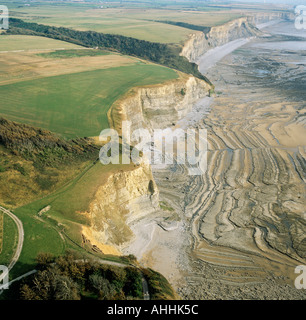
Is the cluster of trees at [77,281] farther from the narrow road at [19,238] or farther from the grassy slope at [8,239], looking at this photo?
the grassy slope at [8,239]

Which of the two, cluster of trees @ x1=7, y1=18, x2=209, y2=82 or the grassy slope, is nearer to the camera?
the grassy slope

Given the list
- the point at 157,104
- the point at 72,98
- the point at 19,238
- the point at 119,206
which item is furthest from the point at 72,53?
the point at 19,238

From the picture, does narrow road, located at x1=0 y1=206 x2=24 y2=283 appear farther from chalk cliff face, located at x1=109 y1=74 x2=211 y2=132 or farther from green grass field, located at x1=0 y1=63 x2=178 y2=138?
chalk cliff face, located at x1=109 y1=74 x2=211 y2=132

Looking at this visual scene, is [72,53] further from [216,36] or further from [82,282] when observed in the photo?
[216,36]

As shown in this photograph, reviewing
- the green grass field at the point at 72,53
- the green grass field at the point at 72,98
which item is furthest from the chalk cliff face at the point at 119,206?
the green grass field at the point at 72,53

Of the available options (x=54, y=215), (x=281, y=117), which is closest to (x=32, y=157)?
(x=54, y=215)

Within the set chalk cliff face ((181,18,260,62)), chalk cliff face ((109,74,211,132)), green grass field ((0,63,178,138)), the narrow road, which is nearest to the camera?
the narrow road

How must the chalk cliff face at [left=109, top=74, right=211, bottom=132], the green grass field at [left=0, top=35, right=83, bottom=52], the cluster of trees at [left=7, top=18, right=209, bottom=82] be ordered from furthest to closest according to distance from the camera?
the cluster of trees at [left=7, top=18, right=209, bottom=82]
the green grass field at [left=0, top=35, right=83, bottom=52]
the chalk cliff face at [left=109, top=74, right=211, bottom=132]

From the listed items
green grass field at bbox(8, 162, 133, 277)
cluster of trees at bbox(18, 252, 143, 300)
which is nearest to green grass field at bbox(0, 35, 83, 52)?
Answer: green grass field at bbox(8, 162, 133, 277)
